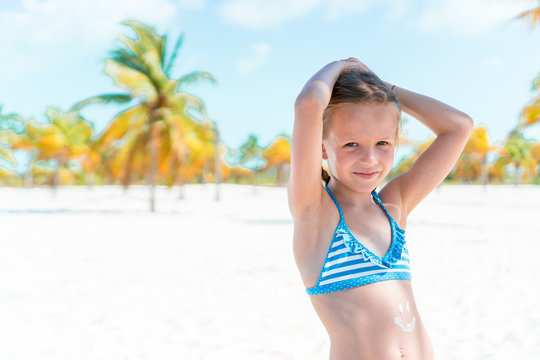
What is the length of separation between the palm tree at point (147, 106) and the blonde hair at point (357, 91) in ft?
50.6

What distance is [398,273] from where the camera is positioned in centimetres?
118

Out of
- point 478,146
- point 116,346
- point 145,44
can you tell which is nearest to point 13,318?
point 116,346

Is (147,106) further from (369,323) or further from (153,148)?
(369,323)

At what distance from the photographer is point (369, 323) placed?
3.64 ft

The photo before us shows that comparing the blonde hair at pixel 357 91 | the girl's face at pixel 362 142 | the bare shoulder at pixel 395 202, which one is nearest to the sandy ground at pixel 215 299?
the bare shoulder at pixel 395 202

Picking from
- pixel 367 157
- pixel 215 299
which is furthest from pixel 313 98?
pixel 215 299

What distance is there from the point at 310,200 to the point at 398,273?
0.98 feet

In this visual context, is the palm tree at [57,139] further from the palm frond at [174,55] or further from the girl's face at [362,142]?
the girl's face at [362,142]

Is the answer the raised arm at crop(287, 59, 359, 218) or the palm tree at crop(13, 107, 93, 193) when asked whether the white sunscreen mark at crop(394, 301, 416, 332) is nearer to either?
the raised arm at crop(287, 59, 359, 218)

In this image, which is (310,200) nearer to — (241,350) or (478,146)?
(241,350)

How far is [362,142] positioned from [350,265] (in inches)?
12.3

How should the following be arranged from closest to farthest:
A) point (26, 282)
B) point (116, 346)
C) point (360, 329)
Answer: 1. point (360, 329)
2. point (116, 346)
3. point (26, 282)

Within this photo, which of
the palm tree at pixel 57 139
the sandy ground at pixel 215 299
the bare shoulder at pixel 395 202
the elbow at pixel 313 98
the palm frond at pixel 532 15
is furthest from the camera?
the palm tree at pixel 57 139

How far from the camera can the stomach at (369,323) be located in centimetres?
110
